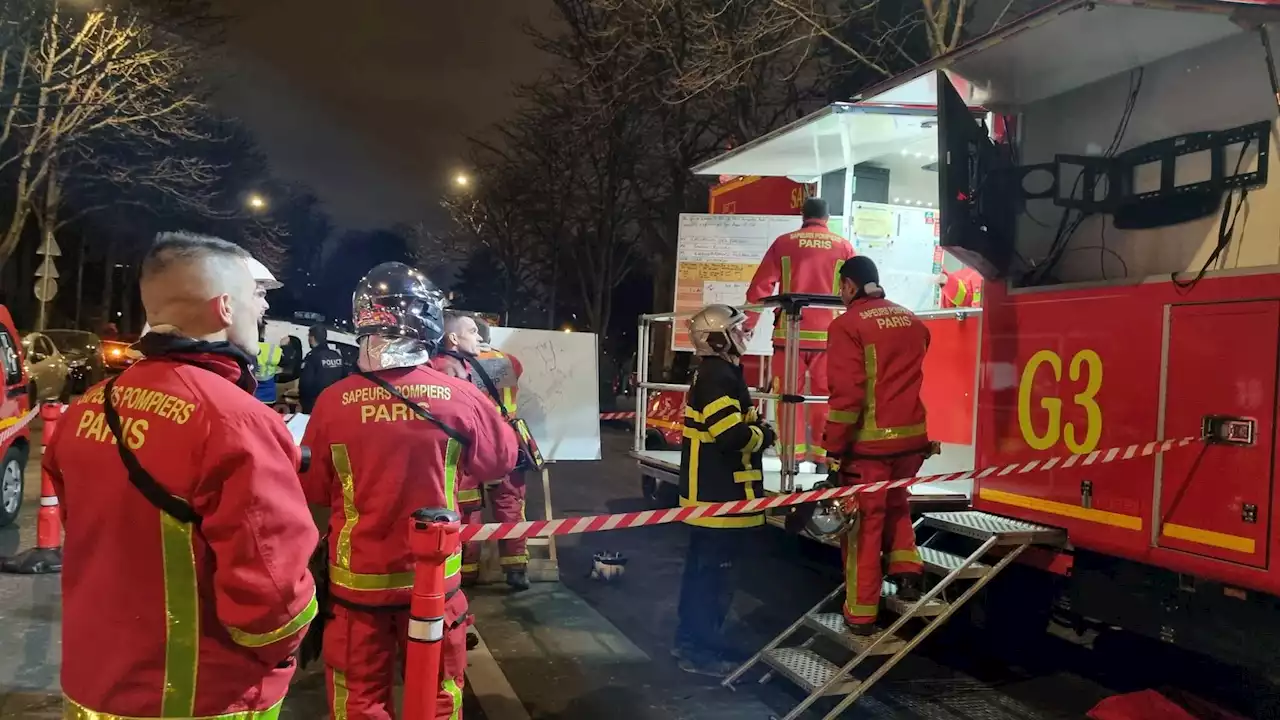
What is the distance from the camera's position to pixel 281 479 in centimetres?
202

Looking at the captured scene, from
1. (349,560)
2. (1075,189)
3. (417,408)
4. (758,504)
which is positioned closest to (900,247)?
(1075,189)

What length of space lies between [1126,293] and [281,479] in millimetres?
3971

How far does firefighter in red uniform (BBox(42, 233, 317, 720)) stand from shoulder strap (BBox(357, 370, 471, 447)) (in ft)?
4.34

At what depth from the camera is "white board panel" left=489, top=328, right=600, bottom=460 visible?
8008mm

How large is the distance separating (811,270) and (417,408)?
4.14m

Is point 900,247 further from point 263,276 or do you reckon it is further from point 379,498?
point 263,276

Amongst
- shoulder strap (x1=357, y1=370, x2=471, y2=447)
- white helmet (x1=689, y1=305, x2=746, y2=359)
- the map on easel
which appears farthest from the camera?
the map on easel

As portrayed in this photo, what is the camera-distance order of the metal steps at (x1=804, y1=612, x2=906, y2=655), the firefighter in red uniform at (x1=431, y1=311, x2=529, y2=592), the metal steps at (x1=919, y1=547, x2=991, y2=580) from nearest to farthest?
the metal steps at (x1=804, y1=612, x2=906, y2=655), the metal steps at (x1=919, y1=547, x2=991, y2=580), the firefighter in red uniform at (x1=431, y1=311, x2=529, y2=592)

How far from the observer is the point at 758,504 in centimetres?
458

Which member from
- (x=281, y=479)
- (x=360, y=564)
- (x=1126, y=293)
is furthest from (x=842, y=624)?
(x=281, y=479)

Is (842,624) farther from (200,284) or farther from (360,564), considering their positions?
(200,284)

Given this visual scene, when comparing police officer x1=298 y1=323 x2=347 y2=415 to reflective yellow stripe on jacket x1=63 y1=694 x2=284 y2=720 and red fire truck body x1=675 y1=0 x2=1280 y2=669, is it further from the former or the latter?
reflective yellow stripe on jacket x1=63 y1=694 x2=284 y2=720

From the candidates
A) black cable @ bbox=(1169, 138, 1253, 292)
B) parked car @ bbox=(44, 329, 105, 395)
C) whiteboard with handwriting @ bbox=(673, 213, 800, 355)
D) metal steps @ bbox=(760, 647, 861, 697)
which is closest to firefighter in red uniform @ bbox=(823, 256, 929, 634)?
metal steps @ bbox=(760, 647, 861, 697)

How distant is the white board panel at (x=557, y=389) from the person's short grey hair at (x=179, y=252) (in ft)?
18.9
